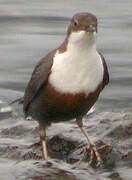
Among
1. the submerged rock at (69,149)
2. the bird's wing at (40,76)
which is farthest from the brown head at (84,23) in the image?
the submerged rock at (69,149)

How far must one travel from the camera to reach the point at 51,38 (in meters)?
11.4

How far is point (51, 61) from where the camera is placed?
5746mm

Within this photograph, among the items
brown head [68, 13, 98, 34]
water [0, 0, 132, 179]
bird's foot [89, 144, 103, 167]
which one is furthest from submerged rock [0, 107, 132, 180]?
water [0, 0, 132, 179]

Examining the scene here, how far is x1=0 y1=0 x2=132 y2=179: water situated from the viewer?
9273 millimetres

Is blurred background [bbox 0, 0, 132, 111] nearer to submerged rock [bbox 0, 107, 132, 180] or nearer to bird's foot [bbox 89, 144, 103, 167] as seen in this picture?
submerged rock [bbox 0, 107, 132, 180]

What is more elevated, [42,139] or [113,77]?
[42,139]

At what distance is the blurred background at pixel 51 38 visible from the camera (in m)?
9.34

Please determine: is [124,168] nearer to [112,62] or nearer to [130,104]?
[130,104]

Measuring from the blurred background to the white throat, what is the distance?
111 inches

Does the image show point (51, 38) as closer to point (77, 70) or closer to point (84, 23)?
point (77, 70)

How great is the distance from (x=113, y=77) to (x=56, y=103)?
4.16 m

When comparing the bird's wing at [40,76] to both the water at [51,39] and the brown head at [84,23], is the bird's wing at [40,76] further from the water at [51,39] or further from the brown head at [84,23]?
the water at [51,39]

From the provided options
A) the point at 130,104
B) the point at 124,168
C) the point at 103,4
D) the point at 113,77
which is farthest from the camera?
the point at 103,4

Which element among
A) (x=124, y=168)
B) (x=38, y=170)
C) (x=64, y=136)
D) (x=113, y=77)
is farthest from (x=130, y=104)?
(x=38, y=170)
